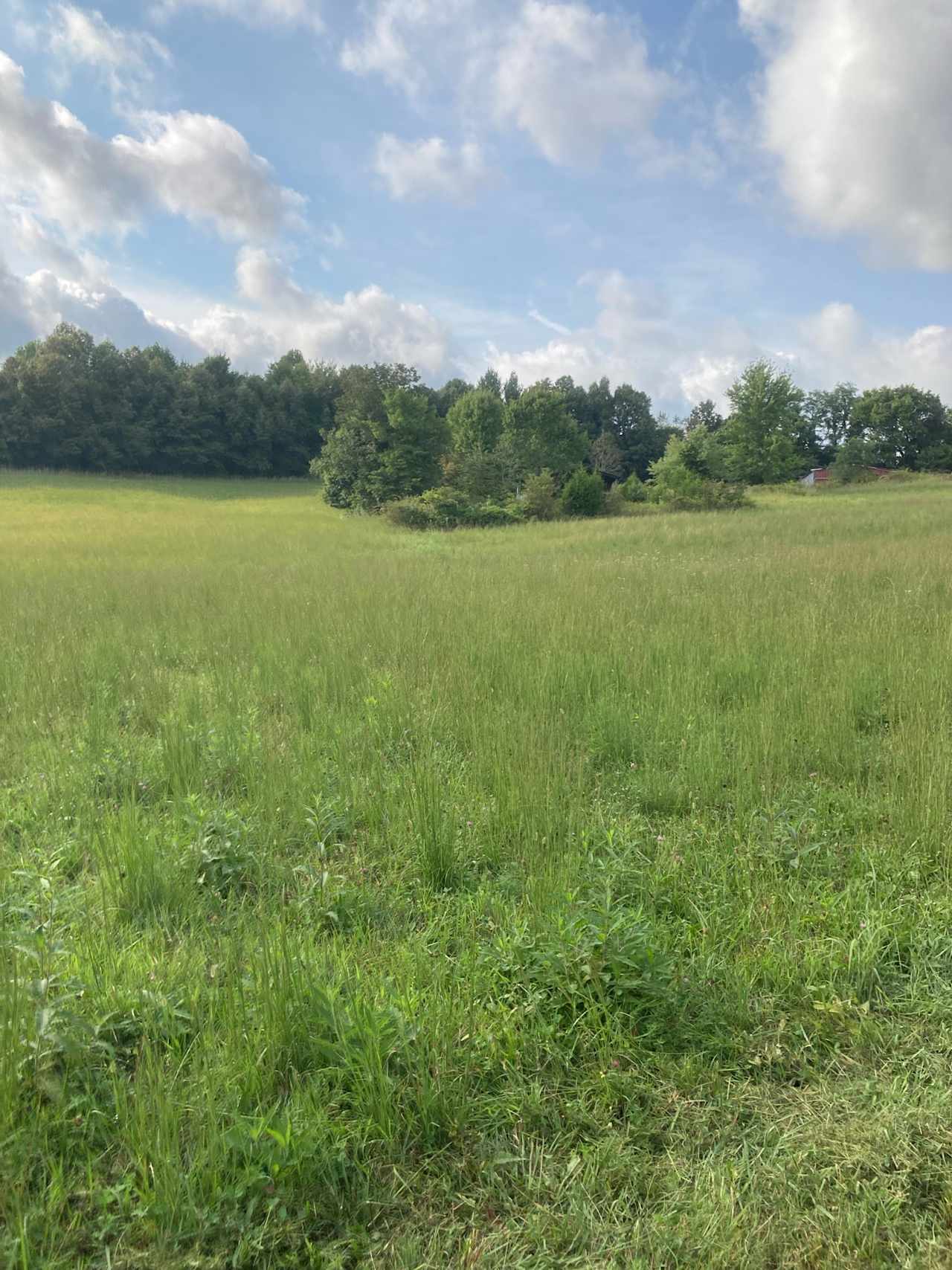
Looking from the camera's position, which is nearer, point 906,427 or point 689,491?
point 689,491

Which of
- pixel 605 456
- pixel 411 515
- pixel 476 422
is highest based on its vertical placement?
pixel 476 422

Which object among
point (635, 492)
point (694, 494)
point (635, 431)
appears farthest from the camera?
point (635, 431)

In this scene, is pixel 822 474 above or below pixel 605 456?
below

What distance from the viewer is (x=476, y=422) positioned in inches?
2130

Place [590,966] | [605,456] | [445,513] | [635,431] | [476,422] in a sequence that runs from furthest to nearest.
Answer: [635,431] < [605,456] < [476,422] < [445,513] < [590,966]

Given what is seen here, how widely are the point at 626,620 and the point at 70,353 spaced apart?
208 feet

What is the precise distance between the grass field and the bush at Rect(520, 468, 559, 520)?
2808 cm

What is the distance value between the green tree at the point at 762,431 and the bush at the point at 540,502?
87.3 ft

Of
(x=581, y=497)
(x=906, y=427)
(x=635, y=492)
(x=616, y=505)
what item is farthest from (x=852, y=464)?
(x=581, y=497)

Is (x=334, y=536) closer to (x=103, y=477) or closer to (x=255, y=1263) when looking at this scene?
(x=255, y=1263)

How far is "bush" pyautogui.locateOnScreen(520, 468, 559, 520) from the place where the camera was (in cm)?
3366

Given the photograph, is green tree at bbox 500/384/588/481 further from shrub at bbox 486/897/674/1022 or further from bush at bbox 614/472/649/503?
shrub at bbox 486/897/674/1022

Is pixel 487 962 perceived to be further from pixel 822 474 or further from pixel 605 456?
pixel 822 474

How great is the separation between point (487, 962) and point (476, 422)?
180ft
